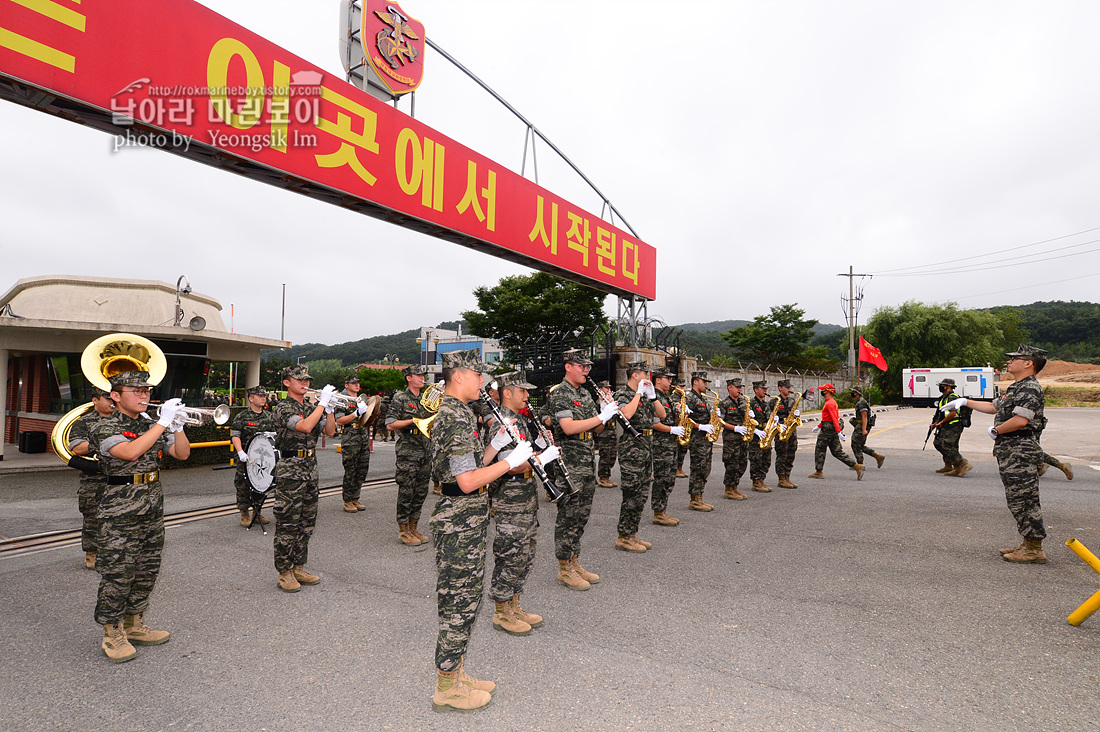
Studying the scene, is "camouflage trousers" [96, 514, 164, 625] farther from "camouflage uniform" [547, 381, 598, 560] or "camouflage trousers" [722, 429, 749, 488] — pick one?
"camouflage trousers" [722, 429, 749, 488]

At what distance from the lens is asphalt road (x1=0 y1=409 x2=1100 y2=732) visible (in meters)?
2.95

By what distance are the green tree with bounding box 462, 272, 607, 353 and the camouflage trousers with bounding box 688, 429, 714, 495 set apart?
67.6ft

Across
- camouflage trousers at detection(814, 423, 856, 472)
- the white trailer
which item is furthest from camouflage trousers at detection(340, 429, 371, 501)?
the white trailer

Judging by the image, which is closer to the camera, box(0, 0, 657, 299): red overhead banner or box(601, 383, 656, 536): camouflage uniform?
box(0, 0, 657, 299): red overhead banner

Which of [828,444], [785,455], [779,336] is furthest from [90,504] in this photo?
[779,336]

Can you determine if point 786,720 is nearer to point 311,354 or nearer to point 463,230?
point 463,230

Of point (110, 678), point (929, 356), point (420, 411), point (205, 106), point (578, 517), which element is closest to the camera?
point (110, 678)

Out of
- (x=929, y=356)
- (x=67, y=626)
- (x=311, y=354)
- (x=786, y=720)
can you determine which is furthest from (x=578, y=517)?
A: (x=311, y=354)

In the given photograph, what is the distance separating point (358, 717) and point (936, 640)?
154 inches

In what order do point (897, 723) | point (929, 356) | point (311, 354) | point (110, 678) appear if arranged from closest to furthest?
1. point (897, 723)
2. point (110, 678)
3. point (929, 356)
4. point (311, 354)

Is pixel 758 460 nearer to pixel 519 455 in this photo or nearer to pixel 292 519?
pixel 519 455

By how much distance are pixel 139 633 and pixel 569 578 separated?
132 inches

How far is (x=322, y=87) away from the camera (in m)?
7.58

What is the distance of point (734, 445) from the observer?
8961 mm
